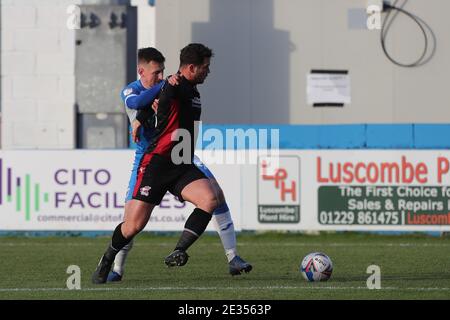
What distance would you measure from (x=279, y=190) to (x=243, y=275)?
6954mm

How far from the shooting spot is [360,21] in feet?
77.3

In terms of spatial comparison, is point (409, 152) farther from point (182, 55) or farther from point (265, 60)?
point (182, 55)

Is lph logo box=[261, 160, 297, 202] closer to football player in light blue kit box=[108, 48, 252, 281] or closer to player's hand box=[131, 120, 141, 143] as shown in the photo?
football player in light blue kit box=[108, 48, 252, 281]

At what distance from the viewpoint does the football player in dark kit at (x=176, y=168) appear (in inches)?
417

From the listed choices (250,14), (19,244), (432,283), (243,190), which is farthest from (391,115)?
(432,283)

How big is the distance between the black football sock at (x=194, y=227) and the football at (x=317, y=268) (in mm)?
1078

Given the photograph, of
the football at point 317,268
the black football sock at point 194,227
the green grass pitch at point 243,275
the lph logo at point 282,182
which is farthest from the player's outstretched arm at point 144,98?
the lph logo at point 282,182

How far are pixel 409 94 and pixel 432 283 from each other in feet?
43.3

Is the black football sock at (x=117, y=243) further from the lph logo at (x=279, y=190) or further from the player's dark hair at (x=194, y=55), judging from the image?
the lph logo at (x=279, y=190)

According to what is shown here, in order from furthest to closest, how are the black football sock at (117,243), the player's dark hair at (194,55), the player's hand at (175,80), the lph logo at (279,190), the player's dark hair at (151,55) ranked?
the lph logo at (279,190) < the player's dark hair at (151,55) < the black football sock at (117,243) < the player's dark hair at (194,55) < the player's hand at (175,80)

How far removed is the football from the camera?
35.6ft

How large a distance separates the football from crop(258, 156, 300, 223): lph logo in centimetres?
776

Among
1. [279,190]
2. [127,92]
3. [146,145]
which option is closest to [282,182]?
[279,190]
